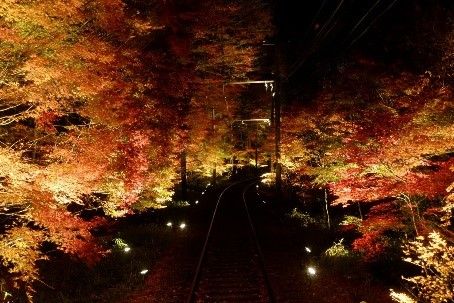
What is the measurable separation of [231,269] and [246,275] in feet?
2.31

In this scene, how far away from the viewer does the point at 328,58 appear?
30.5 meters

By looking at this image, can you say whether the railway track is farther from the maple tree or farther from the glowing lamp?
the maple tree

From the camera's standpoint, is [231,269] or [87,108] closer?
[87,108]

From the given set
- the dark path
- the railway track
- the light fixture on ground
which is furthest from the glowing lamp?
the railway track

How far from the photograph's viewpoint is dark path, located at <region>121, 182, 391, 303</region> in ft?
32.1

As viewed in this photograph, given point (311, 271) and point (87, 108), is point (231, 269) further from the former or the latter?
point (87, 108)

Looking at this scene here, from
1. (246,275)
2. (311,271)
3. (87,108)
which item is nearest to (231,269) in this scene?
(246,275)

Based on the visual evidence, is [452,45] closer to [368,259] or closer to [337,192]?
[337,192]

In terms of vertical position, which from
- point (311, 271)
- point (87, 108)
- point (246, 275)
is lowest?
point (246, 275)

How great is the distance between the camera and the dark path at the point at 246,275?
979 centimetres

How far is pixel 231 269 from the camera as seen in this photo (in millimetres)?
11852

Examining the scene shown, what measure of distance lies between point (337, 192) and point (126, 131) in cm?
734

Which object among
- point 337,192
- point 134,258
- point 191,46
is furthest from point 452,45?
point 191,46

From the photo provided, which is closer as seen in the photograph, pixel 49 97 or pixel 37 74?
pixel 37 74
